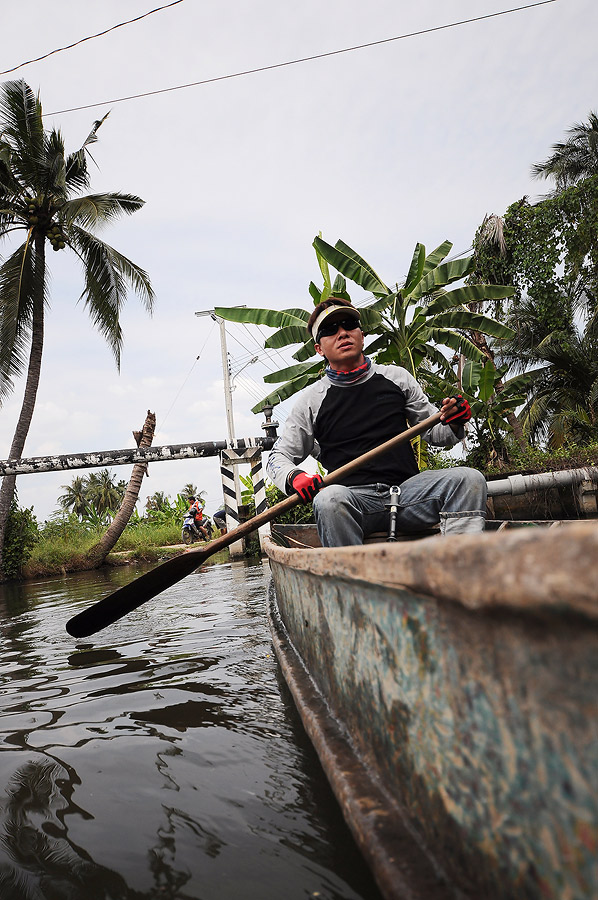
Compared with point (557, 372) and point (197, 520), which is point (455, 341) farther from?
point (557, 372)

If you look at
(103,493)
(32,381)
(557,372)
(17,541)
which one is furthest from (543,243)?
(103,493)

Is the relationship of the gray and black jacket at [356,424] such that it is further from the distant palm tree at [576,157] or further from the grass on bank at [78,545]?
the distant palm tree at [576,157]

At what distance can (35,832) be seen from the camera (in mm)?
1425

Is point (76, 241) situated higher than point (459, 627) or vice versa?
point (76, 241)

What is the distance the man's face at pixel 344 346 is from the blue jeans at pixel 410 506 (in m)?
0.65

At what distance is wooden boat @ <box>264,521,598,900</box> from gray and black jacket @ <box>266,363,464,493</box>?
5.73 ft

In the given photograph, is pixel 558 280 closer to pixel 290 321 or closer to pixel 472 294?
pixel 472 294

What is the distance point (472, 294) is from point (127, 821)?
24.6ft

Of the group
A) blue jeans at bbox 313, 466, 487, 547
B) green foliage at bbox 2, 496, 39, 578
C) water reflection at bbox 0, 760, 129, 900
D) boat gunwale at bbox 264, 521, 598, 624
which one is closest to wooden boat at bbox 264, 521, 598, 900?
boat gunwale at bbox 264, 521, 598, 624

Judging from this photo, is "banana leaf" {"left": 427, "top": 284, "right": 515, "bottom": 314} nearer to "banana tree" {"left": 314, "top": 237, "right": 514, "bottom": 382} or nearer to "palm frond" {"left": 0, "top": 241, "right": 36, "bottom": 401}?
"banana tree" {"left": 314, "top": 237, "right": 514, "bottom": 382}

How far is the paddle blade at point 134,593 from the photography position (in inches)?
132

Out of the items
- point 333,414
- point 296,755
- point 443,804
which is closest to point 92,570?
point 333,414

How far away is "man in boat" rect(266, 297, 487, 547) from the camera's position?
103 inches

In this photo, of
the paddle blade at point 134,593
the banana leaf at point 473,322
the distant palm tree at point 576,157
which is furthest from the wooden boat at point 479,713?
the distant palm tree at point 576,157
